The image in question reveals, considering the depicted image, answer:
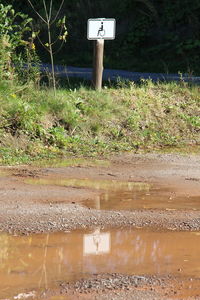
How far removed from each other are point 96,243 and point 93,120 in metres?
6.13

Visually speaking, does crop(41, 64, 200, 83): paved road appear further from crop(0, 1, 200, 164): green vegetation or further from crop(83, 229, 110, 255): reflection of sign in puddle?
crop(83, 229, 110, 255): reflection of sign in puddle

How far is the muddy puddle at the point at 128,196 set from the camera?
10195 mm

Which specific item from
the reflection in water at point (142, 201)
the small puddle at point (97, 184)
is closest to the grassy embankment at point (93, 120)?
the small puddle at point (97, 184)

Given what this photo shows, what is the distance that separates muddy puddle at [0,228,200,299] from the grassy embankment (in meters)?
4.04

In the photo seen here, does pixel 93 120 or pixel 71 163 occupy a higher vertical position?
pixel 93 120

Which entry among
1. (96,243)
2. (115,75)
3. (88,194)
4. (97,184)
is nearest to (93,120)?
(97,184)

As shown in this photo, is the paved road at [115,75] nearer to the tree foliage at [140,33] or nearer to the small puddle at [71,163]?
the tree foliage at [140,33]

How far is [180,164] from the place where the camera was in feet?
42.5

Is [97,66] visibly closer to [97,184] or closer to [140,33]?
[97,184]

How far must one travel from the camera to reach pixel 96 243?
8.59m

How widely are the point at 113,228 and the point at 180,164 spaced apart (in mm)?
4052

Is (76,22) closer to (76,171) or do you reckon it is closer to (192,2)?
(192,2)

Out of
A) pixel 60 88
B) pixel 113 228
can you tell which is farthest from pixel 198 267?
pixel 60 88

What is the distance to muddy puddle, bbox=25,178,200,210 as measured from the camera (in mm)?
10195
